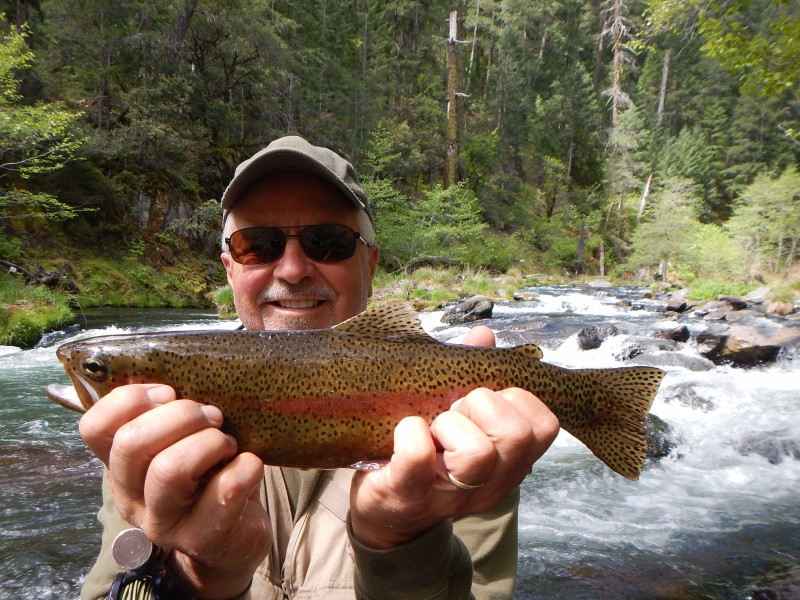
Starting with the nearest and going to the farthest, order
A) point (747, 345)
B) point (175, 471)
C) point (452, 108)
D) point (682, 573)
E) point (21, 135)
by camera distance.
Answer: point (175, 471) → point (682, 573) → point (747, 345) → point (21, 135) → point (452, 108)

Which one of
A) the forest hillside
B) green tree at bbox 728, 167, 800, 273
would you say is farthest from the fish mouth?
green tree at bbox 728, 167, 800, 273

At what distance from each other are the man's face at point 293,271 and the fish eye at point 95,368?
1.06 meters

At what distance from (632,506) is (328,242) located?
4974 millimetres

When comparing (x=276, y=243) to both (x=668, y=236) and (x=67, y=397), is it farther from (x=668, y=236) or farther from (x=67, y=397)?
(x=668, y=236)

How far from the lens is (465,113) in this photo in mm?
44125

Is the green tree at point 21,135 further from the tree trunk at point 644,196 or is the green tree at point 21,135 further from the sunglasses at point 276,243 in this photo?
the tree trunk at point 644,196

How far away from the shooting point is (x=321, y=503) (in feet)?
7.32

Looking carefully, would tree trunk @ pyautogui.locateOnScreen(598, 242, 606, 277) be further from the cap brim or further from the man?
the man

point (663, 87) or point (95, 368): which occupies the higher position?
point (663, 87)

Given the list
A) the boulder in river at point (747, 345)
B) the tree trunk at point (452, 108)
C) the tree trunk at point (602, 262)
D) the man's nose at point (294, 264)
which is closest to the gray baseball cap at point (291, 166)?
the man's nose at point (294, 264)

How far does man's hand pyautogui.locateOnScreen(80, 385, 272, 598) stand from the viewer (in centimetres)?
140

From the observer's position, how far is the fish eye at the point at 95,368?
5.61 feet

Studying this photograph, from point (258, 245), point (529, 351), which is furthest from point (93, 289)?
point (529, 351)

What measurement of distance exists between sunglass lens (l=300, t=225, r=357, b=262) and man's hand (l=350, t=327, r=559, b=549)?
1365 millimetres
